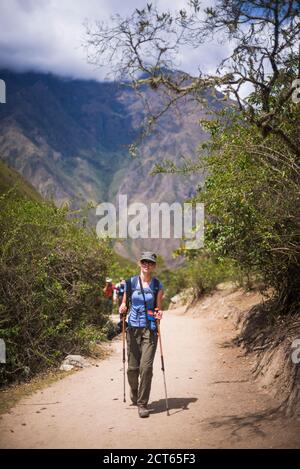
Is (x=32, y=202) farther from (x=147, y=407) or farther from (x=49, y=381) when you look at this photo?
(x=147, y=407)

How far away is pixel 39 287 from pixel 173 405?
168 inches

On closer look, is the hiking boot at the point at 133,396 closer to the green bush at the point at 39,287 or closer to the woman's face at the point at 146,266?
the woman's face at the point at 146,266

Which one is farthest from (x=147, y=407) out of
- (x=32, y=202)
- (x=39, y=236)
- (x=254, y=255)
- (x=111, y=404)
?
(x=32, y=202)

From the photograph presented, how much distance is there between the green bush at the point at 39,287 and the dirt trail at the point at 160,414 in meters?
0.94

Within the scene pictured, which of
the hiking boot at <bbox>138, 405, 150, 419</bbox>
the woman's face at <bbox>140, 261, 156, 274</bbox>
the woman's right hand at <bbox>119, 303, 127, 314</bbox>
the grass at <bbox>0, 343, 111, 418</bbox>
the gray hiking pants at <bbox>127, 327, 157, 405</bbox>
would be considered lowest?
the grass at <bbox>0, 343, 111, 418</bbox>

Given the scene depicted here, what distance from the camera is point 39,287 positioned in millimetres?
10562

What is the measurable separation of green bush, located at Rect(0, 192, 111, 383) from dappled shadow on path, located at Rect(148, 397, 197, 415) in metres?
3.03

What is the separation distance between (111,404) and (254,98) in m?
7.40

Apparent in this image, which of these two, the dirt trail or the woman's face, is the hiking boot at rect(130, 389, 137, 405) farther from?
the woman's face

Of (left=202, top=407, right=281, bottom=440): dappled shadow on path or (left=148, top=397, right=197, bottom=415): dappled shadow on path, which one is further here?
(left=148, top=397, right=197, bottom=415): dappled shadow on path

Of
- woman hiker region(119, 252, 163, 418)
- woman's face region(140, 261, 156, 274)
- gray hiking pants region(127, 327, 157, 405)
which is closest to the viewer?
gray hiking pants region(127, 327, 157, 405)

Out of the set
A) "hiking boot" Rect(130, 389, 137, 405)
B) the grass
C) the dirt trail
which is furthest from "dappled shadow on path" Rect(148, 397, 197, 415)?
the grass

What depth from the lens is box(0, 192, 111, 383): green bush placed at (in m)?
9.77

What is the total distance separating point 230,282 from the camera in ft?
78.3
